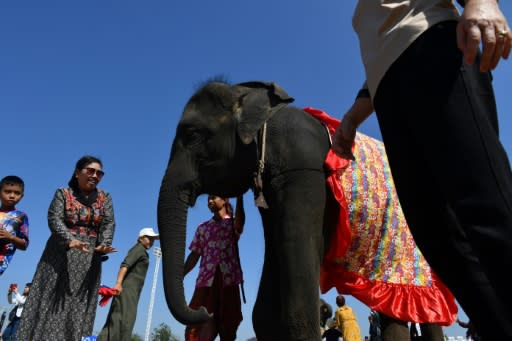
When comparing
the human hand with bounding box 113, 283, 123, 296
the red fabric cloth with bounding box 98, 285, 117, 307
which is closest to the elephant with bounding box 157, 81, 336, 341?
the red fabric cloth with bounding box 98, 285, 117, 307

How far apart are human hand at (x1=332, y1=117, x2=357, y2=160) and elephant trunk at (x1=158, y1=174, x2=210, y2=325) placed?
123cm

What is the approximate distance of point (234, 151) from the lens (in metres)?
3.04

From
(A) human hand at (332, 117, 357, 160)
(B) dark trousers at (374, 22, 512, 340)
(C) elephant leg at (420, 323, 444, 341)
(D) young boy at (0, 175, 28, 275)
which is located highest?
(D) young boy at (0, 175, 28, 275)

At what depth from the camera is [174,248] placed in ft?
9.42

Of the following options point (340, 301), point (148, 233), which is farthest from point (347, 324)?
point (148, 233)

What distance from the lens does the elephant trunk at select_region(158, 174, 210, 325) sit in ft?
8.29

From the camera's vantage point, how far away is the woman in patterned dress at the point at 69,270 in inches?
171

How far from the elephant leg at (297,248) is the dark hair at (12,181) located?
3.59 metres

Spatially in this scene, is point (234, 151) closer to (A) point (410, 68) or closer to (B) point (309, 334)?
(B) point (309, 334)

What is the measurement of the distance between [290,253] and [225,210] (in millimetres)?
2720

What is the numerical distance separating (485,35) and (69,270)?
14.0 ft

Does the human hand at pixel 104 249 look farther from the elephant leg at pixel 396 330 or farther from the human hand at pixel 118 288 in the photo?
the elephant leg at pixel 396 330

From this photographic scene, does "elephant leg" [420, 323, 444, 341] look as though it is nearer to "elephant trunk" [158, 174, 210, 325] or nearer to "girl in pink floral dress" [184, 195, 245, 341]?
"elephant trunk" [158, 174, 210, 325]

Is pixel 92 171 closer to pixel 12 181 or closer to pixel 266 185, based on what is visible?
pixel 12 181
